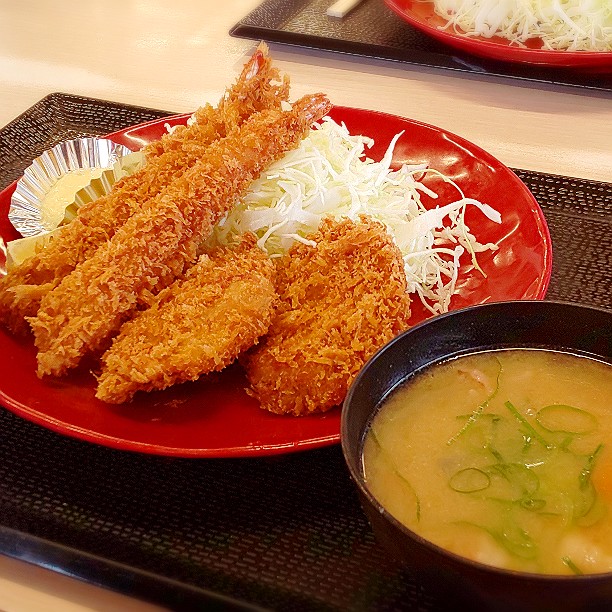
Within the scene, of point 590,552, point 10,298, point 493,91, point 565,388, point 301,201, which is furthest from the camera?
point 493,91

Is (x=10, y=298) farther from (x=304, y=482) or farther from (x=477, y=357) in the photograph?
(x=477, y=357)

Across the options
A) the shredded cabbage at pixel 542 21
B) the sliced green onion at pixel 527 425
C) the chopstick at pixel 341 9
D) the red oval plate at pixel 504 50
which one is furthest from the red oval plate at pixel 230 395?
the chopstick at pixel 341 9

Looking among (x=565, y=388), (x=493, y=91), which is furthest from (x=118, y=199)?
(x=493, y=91)

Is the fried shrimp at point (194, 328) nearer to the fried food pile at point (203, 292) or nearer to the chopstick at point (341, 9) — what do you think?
the fried food pile at point (203, 292)

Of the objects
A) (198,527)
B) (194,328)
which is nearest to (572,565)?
(198,527)

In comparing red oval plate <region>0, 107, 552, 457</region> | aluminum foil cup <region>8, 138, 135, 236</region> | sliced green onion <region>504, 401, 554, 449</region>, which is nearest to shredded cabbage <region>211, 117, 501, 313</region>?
red oval plate <region>0, 107, 552, 457</region>

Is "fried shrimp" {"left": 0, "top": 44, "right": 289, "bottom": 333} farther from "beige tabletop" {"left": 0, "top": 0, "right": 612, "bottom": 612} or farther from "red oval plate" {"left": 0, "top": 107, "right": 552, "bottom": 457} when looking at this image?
"beige tabletop" {"left": 0, "top": 0, "right": 612, "bottom": 612}
